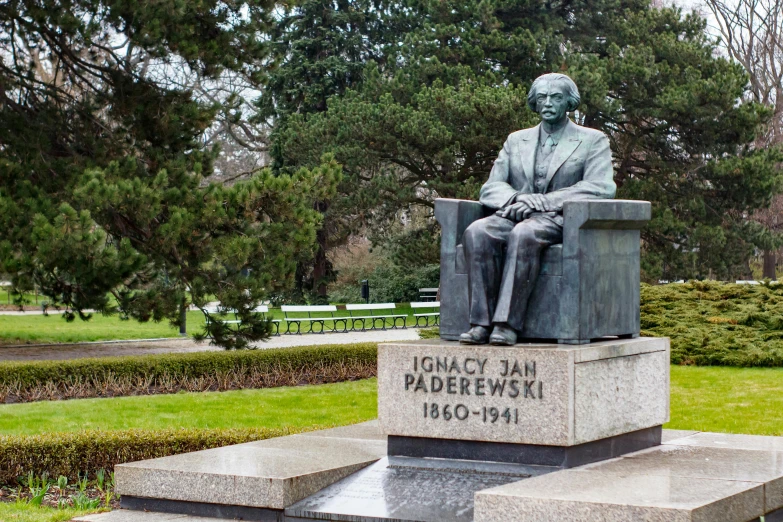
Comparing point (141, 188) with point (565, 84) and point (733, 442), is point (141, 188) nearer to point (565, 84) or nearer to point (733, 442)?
point (565, 84)

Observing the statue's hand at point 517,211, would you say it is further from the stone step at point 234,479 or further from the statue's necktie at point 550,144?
the stone step at point 234,479

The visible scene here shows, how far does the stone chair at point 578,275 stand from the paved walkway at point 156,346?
35.7 feet

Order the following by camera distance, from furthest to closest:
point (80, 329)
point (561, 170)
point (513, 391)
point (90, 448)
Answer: point (80, 329)
point (90, 448)
point (561, 170)
point (513, 391)

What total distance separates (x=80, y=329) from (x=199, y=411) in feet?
48.9

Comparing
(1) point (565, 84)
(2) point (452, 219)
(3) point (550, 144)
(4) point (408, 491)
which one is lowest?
(4) point (408, 491)

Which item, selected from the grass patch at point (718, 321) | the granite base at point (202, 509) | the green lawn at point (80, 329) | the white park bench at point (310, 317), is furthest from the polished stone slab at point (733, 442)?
the green lawn at point (80, 329)

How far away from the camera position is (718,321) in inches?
711

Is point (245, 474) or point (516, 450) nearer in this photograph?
point (245, 474)

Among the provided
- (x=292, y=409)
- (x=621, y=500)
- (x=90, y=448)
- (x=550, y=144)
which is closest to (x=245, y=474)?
(x=621, y=500)

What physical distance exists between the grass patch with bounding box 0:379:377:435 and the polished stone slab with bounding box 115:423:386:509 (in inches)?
129

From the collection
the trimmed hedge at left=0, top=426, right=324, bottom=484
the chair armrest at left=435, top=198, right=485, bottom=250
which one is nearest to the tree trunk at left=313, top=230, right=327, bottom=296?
the trimmed hedge at left=0, top=426, right=324, bottom=484

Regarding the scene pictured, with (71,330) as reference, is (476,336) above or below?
above

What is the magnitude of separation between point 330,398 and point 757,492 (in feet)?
26.9

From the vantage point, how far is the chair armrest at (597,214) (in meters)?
6.71
